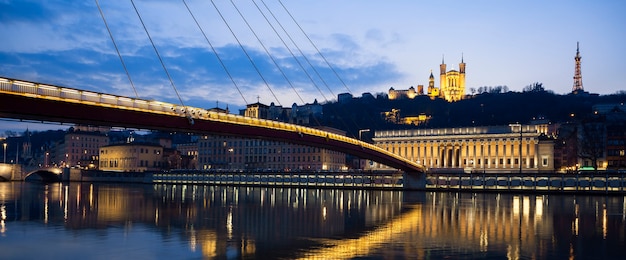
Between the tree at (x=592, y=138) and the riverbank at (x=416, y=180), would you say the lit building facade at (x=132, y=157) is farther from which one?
the tree at (x=592, y=138)

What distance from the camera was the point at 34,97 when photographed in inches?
1534

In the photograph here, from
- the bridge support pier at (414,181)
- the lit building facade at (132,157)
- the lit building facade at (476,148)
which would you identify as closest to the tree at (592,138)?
the lit building facade at (476,148)

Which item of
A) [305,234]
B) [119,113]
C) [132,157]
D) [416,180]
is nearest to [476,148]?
[416,180]

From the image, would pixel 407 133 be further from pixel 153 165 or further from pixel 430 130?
pixel 153 165

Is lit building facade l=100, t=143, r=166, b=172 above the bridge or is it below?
below

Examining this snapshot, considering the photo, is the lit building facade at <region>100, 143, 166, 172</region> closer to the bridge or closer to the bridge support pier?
the bridge support pier

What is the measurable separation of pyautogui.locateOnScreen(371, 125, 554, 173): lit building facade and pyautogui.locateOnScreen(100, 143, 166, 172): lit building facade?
6697 centimetres

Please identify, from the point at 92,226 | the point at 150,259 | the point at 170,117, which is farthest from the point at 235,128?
the point at 150,259

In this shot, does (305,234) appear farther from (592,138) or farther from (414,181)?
(592,138)

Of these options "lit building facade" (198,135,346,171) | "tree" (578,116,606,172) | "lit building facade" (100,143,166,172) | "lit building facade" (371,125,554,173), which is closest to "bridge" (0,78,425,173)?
"tree" (578,116,606,172)

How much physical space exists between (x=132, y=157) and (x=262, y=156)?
38466mm

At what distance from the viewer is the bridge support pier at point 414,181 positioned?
95.5 m

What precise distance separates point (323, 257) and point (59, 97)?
2535 centimetres

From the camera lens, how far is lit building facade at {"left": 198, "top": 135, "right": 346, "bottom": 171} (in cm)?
16569
